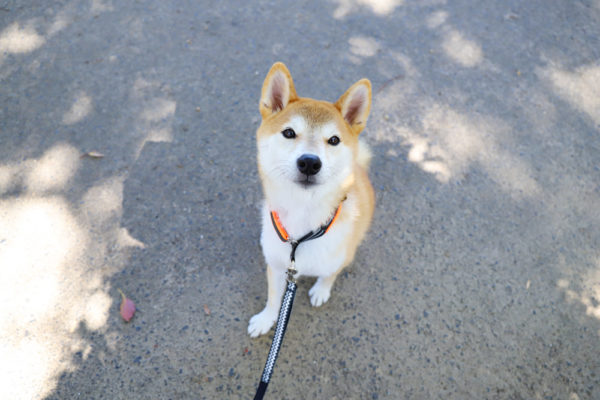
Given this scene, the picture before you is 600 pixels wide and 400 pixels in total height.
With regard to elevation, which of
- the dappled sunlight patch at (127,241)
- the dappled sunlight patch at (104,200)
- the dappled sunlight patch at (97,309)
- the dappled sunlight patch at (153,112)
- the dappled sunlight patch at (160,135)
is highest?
the dappled sunlight patch at (153,112)

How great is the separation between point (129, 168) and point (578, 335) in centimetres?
A: 384

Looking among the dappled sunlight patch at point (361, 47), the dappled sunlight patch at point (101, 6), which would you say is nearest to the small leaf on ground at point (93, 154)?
the dappled sunlight patch at point (101, 6)

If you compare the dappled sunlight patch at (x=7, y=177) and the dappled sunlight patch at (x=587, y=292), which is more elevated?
the dappled sunlight patch at (x=7, y=177)

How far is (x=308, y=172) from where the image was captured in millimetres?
1817

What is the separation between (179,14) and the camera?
171 inches

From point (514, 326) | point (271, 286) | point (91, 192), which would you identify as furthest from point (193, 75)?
point (514, 326)

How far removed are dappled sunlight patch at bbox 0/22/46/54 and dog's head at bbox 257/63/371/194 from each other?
11.4 ft

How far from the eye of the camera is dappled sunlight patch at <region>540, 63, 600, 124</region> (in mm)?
3883

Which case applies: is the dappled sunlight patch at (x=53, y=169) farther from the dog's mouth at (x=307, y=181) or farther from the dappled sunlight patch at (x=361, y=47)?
the dappled sunlight patch at (x=361, y=47)

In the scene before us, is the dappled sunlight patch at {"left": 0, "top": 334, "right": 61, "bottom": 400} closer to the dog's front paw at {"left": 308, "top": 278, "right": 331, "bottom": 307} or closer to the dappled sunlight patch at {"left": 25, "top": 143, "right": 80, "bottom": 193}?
the dappled sunlight patch at {"left": 25, "top": 143, "right": 80, "bottom": 193}

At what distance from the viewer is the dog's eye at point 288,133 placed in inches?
78.3

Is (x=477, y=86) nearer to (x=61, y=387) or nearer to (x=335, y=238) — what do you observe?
(x=335, y=238)

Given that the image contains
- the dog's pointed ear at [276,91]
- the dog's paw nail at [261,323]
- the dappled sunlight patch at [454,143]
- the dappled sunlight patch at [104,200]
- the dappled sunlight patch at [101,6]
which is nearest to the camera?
the dog's pointed ear at [276,91]

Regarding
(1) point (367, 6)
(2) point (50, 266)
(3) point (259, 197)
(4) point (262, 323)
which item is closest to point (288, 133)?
(3) point (259, 197)
